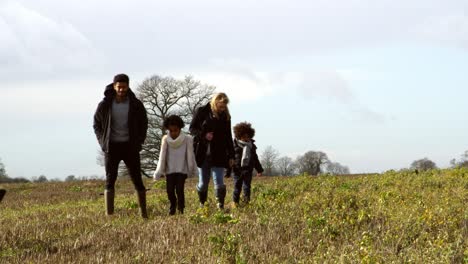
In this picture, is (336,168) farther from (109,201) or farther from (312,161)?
(109,201)

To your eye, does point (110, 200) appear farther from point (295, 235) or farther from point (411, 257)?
point (411, 257)

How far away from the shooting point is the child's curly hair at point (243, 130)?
10.3 meters

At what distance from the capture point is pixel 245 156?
10195 mm

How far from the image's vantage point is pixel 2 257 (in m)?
Answer: 5.35

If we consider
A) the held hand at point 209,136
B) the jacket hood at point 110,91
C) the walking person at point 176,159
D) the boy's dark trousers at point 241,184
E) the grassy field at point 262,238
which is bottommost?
the grassy field at point 262,238

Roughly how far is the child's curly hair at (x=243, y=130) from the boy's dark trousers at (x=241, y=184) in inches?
28.0

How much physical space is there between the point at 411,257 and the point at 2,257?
375cm

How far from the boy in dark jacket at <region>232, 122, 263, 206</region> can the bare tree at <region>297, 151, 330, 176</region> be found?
265ft

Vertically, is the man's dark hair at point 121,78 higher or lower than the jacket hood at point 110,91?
higher

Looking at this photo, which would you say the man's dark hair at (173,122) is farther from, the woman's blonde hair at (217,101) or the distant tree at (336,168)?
the distant tree at (336,168)

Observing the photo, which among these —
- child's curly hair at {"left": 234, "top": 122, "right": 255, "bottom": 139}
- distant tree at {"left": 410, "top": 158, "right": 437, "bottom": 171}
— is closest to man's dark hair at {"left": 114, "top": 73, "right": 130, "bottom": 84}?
child's curly hair at {"left": 234, "top": 122, "right": 255, "bottom": 139}

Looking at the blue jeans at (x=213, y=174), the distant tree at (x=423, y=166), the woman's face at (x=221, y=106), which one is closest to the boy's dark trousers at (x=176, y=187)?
the blue jeans at (x=213, y=174)

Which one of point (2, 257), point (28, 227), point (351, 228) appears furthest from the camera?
point (28, 227)

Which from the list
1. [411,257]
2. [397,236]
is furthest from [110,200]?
[411,257]
